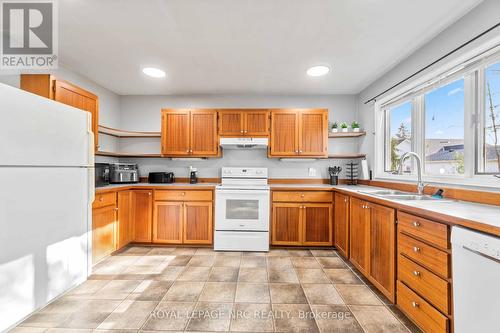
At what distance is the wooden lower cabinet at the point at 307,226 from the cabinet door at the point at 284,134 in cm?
81

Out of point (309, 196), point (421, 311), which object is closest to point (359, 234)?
point (309, 196)

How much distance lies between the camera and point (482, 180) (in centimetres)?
170

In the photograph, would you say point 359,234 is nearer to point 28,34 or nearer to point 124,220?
point 124,220

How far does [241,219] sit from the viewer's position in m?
3.14

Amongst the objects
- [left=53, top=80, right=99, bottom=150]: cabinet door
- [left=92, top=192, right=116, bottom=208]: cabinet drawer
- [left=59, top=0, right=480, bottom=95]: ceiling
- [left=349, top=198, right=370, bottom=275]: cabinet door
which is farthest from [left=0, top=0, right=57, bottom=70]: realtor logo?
[left=349, top=198, right=370, bottom=275]: cabinet door

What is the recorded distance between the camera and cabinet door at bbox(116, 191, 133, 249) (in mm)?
2949

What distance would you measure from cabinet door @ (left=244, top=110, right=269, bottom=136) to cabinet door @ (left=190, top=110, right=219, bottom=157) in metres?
0.50

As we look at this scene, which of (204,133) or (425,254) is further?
(204,133)

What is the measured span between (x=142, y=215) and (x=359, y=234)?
2816 mm

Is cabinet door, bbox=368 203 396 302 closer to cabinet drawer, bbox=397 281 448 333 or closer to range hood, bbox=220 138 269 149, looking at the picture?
cabinet drawer, bbox=397 281 448 333

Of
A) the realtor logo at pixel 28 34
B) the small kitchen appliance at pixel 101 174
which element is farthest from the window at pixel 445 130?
the small kitchen appliance at pixel 101 174

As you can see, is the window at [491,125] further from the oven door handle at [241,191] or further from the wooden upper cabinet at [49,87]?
the wooden upper cabinet at [49,87]

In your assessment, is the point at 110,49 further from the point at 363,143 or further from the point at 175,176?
the point at 363,143

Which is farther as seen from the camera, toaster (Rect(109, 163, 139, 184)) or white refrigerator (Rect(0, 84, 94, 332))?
toaster (Rect(109, 163, 139, 184))
